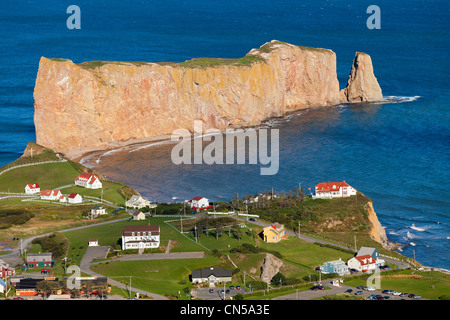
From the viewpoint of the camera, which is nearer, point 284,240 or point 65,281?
point 65,281

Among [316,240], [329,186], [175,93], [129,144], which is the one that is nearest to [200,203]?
[329,186]

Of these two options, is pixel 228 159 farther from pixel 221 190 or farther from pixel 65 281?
pixel 65 281

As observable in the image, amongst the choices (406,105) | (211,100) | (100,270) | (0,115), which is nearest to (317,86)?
(406,105)

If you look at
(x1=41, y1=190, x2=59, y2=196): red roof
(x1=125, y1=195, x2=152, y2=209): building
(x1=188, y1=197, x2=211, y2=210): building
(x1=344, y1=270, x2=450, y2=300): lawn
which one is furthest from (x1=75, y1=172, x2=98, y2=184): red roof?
(x1=344, y1=270, x2=450, y2=300): lawn

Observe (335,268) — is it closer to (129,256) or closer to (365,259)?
(365,259)

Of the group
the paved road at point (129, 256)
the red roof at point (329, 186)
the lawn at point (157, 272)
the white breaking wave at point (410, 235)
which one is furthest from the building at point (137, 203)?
the white breaking wave at point (410, 235)

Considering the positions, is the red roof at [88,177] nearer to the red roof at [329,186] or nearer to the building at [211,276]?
the red roof at [329,186]

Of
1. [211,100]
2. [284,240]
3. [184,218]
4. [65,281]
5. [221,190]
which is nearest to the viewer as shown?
Result: [65,281]
